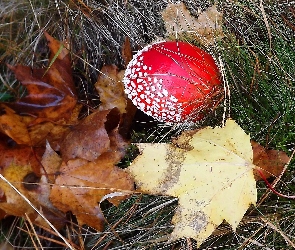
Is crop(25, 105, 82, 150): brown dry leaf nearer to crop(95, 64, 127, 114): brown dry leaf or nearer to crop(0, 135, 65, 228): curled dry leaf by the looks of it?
crop(0, 135, 65, 228): curled dry leaf

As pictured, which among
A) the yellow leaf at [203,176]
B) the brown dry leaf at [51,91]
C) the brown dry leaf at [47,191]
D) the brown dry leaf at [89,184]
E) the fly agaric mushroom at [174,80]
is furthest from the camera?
the brown dry leaf at [51,91]

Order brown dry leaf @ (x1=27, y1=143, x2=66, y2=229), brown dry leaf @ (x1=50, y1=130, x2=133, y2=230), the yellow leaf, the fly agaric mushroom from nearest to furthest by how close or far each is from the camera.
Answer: the yellow leaf, the fly agaric mushroom, brown dry leaf @ (x1=50, y1=130, x2=133, y2=230), brown dry leaf @ (x1=27, y1=143, x2=66, y2=229)

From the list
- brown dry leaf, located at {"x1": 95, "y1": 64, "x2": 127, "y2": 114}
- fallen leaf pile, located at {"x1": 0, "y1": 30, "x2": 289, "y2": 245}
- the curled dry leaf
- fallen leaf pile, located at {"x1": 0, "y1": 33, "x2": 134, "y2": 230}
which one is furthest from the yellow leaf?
the curled dry leaf

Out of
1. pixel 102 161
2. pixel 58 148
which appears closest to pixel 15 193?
pixel 58 148

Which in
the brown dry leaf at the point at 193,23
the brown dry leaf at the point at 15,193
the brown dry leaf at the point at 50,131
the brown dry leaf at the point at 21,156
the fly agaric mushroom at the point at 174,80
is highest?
the brown dry leaf at the point at 193,23

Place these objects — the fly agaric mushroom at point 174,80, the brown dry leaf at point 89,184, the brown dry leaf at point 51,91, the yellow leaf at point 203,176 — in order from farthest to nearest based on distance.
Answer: the brown dry leaf at point 51,91 < the brown dry leaf at point 89,184 < the fly agaric mushroom at point 174,80 < the yellow leaf at point 203,176

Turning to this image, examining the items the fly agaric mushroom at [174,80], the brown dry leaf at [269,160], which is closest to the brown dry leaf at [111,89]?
the fly agaric mushroom at [174,80]

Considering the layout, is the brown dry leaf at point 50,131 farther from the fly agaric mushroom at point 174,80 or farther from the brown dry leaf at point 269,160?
the brown dry leaf at point 269,160
